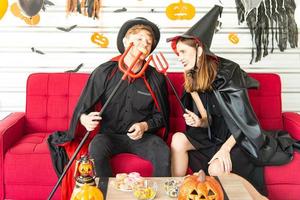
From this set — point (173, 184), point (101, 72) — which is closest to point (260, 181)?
point (173, 184)

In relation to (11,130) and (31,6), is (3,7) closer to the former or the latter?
(31,6)

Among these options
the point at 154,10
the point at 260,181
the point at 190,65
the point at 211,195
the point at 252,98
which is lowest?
the point at 260,181

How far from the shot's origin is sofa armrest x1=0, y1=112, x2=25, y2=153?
2643mm

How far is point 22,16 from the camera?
337 cm

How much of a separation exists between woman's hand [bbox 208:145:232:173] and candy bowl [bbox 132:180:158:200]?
560 millimetres

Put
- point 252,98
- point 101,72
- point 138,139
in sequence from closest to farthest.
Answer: point 138,139 → point 101,72 → point 252,98

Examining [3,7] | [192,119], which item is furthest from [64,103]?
[192,119]

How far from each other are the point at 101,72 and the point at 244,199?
4.57ft

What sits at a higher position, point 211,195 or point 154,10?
point 154,10

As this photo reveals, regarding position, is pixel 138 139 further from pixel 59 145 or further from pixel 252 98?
pixel 252 98

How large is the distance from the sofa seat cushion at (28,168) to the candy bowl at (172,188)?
91 cm

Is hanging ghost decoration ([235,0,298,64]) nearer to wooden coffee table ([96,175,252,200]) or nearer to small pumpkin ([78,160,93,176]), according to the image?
wooden coffee table ([96,175,252,200])

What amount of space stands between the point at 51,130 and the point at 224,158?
1.37m

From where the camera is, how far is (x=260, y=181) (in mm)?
2564
